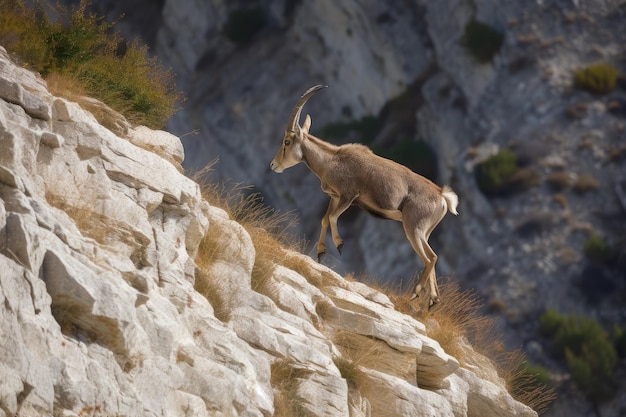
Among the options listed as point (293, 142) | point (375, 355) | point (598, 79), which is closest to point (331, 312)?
point (375, 355)

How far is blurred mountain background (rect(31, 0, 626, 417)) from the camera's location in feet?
160

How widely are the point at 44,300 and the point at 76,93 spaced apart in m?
5.20

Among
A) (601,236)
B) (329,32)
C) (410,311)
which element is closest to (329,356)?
(410,311)

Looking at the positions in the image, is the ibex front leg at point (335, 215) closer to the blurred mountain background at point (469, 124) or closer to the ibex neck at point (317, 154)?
the ibex neck at point (317, 154)

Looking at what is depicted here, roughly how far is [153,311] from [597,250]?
40.3 metres

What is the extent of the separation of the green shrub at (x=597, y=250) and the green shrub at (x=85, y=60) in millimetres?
35457

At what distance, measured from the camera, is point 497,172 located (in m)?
51.9

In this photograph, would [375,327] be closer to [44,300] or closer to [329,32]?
[44,300]

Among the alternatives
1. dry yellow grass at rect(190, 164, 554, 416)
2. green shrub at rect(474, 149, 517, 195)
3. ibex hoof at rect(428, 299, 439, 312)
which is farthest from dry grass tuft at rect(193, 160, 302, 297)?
green shrub at rect(474, 149, 517, 195)

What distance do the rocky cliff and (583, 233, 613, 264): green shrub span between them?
33.5m

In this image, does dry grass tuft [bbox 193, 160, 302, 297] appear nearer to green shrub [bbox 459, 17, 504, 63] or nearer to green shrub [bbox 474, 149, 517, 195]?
green shrub [bbox 474, 149, 517, 195]

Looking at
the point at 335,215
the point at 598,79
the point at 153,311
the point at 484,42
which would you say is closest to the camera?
the point at 153,311

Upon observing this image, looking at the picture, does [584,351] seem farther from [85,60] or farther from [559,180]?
[85,60]

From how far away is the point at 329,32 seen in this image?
5938cm
